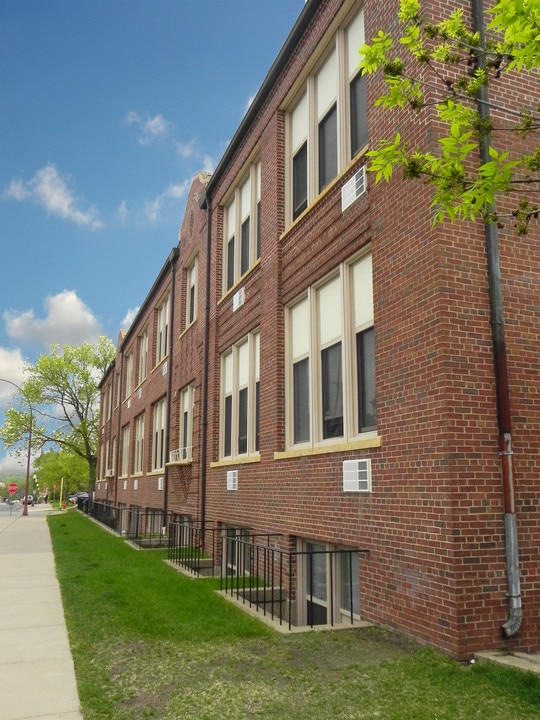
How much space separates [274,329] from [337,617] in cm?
473

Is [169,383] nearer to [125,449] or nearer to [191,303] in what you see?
[191,303]

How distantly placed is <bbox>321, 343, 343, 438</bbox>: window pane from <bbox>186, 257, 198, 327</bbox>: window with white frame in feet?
30.7

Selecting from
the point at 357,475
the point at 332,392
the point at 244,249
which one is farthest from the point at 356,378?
the point at 244,249

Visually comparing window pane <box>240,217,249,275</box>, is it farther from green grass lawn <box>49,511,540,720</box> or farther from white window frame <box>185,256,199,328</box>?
green grass lawn <box>49,511,540,720</box>

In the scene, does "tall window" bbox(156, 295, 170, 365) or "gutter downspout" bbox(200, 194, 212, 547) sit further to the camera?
"tall window" bbox(156, 295, 170, 365)

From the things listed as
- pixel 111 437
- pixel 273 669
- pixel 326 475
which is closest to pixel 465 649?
pixel 273 669

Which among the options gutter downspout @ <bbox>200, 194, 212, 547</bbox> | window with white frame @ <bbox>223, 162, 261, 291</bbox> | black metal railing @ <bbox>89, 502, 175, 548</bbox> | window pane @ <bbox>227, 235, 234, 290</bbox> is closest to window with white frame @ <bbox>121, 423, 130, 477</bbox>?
black metal railing @ <bbox>89, 502, 175, 548</bbox>

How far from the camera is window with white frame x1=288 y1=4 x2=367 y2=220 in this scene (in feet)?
29.9

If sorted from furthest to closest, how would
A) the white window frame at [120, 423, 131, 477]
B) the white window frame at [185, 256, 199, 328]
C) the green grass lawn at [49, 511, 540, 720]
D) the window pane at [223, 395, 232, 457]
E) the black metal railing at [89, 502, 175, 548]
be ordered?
the white window frame at [120, 423, 131, 477]
the white window frame at [185, 256, 199, 328]
the black metal railing at [89, 502, 175, 548]
the window pane at [223, 395, 232, 457]
the green grass lawn at [49, 511, 540, 720]

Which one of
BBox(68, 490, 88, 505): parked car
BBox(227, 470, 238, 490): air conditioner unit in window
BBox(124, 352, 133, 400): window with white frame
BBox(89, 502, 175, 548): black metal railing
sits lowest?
BBox(68, 490, 88, 505): parked car

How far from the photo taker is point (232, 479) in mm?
12773

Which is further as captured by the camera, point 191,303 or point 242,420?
point 191,303

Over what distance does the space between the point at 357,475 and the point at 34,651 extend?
3.91 meters

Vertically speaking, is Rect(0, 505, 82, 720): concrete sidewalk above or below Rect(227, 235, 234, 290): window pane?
below
